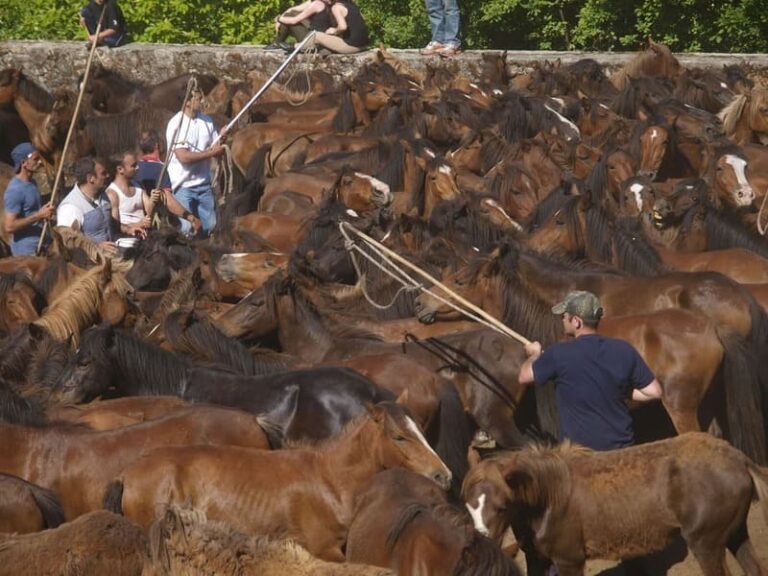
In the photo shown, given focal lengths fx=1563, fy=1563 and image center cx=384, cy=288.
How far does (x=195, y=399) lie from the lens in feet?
29.6

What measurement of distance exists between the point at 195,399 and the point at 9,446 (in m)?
1.38

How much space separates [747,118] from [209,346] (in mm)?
9831

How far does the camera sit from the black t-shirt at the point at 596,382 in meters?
7.98

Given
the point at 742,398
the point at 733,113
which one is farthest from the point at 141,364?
the point at 733,113

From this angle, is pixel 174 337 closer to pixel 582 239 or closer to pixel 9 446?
pixel 9 446

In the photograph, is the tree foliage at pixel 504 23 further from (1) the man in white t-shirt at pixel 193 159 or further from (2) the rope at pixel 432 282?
(2) the rope at pixel 432 282

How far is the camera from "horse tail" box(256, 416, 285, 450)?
847 cm

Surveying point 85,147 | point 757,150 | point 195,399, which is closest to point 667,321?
point 195,399

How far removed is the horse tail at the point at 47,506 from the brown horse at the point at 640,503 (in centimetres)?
212

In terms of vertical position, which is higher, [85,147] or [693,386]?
[693,386]

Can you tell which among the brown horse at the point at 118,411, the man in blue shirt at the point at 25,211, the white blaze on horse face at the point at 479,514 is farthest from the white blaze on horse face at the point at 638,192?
the white blaze on horse face at the point at 479,514

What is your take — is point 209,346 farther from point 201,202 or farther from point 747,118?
point 747,118

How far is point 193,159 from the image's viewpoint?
14.0m

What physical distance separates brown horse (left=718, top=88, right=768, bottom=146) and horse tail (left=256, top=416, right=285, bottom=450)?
10.2m
